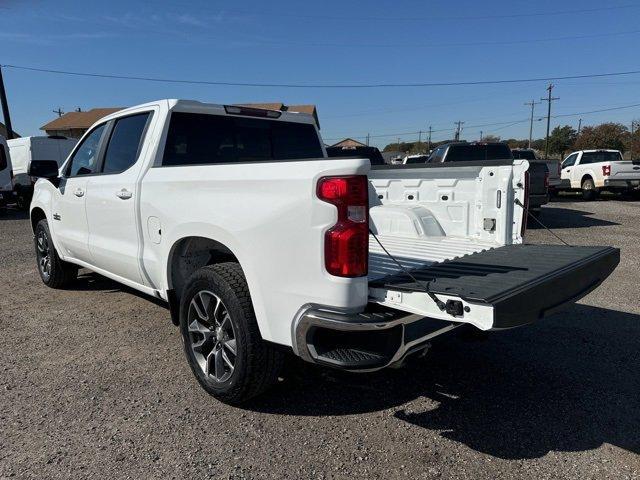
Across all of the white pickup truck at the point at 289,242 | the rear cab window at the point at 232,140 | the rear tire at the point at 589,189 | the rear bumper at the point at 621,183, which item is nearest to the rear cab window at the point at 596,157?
the rear tire at the point at 589,189

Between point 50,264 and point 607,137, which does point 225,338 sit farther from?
point 607,137

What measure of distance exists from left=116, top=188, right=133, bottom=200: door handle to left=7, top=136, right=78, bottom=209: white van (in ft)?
49.3

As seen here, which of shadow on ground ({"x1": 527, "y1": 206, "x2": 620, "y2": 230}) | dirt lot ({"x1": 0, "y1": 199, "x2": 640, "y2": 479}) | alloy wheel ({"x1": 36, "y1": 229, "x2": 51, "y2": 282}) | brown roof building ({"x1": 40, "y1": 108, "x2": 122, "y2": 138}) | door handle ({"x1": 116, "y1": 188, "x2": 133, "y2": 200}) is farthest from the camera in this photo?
brown roof building ({"x1": 40, "y1": 108, "x2": 122, "y2": 138})

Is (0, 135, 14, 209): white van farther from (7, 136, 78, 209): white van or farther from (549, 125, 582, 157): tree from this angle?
(549, 125, 582, 157): tree

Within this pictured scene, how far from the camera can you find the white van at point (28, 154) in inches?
671

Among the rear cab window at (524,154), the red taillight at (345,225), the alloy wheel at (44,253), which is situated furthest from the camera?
the rear cab window at (524,154)

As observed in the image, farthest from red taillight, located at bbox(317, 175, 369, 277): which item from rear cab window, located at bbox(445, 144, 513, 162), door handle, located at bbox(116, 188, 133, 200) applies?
rear cab window, located at bbox(445, 144, 513, 162)

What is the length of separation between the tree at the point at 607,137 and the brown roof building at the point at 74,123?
5247 cm

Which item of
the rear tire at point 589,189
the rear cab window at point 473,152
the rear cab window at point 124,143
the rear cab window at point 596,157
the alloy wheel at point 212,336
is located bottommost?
the rear tire at point 589,189

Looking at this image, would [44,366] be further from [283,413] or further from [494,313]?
[494,313]

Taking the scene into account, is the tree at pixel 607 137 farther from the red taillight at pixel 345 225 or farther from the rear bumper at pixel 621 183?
the red taillight at pixel 345 225

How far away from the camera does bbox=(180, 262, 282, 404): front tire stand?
300cm

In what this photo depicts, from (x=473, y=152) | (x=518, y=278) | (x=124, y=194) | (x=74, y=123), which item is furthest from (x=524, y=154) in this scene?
(x=74, y=123)

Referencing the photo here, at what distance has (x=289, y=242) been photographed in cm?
267
